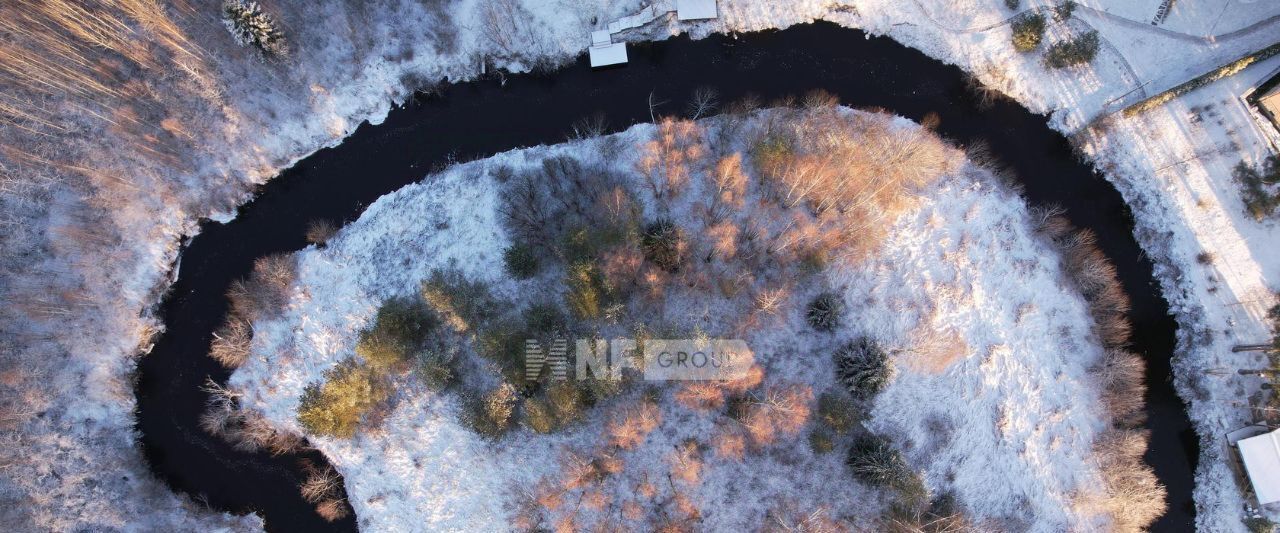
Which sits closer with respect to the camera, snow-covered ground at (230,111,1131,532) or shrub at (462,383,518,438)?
snow-covered ground at (230,111,1131,532)

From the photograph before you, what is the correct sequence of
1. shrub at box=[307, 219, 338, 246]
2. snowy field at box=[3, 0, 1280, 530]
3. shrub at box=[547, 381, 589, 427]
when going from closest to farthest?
1. shrub at box=[547, 381, 589, 427]
2. snowy field at box=[3, 0, 1280, 530]
3. shrub at box=[307, 219, 338, 246]

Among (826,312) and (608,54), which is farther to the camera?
(608,54)

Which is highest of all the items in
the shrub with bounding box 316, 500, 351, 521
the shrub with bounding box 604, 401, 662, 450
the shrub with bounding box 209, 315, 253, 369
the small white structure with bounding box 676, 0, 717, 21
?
the small white structure with bounding box 676, 0, 717, 21

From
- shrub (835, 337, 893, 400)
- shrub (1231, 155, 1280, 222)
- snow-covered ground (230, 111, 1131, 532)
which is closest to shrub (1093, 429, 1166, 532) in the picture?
snow-covered ground (230, 111, 1131, 532)

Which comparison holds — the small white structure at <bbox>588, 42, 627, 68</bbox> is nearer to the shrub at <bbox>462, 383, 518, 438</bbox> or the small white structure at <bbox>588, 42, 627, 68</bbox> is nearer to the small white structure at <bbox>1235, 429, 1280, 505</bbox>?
the shrub at <bbox>462, 383, 518, 438</bbox>

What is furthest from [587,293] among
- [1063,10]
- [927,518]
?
[1063,10]

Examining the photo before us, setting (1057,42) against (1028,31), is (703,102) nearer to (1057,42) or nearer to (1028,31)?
(1028,31)

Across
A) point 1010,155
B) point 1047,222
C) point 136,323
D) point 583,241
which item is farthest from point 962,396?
point 136,323

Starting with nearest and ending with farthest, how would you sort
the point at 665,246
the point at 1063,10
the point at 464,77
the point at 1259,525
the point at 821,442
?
the point at 821,442 → the point at 665,246 → the point at 1259,525 → the point at 1063,10 → the point at 464,77

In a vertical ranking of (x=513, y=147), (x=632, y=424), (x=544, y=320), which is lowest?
(x=632, y=424)
